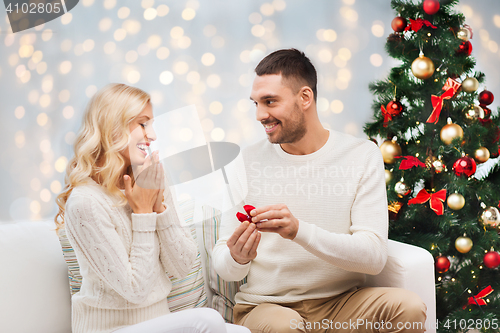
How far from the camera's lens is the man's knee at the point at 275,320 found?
105 cm

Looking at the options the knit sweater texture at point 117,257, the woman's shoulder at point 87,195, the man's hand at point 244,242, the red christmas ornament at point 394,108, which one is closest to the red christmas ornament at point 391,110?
the red christmas ornament at point 394,108

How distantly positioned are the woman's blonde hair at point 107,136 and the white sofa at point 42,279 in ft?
0.96

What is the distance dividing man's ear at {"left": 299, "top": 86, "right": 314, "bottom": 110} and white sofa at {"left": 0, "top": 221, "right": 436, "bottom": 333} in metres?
0.54

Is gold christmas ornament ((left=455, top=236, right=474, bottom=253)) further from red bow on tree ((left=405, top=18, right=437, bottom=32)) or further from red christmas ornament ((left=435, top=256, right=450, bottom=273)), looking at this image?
red bow on tree ((left=405, top=18, right=437, bottom=32))

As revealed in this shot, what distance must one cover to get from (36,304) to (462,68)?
5.74 feet

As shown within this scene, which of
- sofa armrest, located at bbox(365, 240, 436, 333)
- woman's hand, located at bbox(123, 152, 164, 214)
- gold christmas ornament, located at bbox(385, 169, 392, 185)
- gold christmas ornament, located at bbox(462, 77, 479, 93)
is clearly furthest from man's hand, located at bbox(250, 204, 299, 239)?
gold christmas ornament, located at bbox(462, 77, 479, 93)

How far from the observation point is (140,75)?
4.29ft

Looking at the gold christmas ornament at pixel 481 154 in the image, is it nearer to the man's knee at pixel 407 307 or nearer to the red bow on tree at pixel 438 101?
the red bow on tree at pixel 438 101

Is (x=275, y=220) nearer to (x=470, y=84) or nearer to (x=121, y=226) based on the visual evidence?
(x=121, y=226)

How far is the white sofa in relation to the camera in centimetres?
113

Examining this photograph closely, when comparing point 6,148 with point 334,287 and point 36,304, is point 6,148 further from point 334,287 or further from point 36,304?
point 334,287

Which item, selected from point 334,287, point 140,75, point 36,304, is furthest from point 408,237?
point 36,304

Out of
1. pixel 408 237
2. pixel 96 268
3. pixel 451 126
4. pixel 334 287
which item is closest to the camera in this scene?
pixel 96 268

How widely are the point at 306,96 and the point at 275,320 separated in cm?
68
